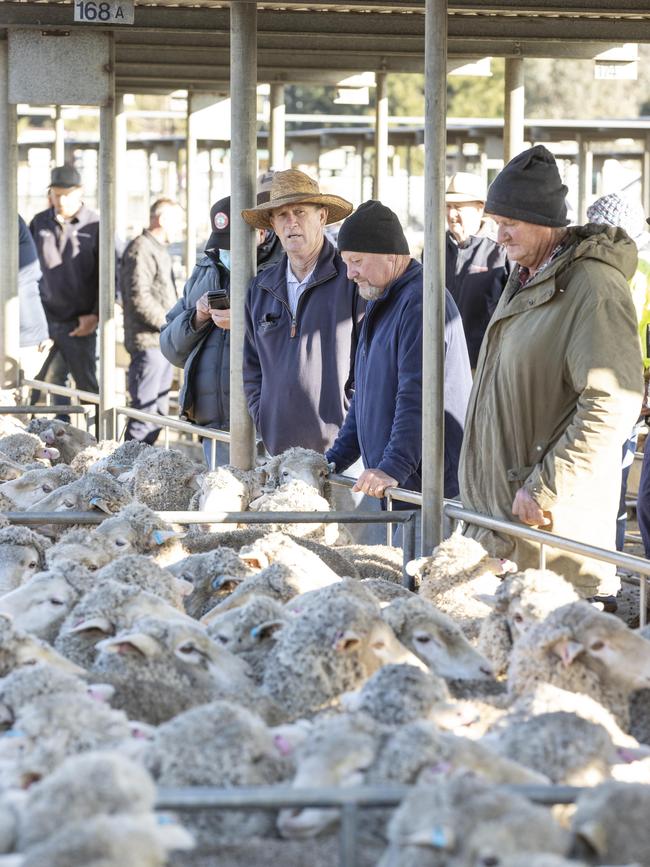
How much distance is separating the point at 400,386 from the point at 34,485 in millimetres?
1698

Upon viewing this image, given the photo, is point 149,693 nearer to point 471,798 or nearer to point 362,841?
point 362,841

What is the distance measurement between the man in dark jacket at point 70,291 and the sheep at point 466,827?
9370 mm

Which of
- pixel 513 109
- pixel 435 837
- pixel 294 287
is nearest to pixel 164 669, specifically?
pixel 435 837

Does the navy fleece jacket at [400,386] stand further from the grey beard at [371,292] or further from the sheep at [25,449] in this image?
the sheep at [25,449]

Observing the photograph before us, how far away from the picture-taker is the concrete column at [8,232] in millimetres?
9234

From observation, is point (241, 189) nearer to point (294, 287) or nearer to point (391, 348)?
point (294, 287)

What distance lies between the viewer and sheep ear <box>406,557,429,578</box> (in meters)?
4.64

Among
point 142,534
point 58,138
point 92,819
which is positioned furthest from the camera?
point 58,138

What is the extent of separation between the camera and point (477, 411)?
4.93 meters

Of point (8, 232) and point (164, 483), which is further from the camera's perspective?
point (8, 232)

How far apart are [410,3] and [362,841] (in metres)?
4.68

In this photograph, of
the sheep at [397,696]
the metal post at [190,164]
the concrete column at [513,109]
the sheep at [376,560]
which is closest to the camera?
the sheep at [397,696]

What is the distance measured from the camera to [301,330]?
6160 millimetres

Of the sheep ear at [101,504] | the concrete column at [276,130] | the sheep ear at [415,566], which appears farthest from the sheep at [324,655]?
the concrete column at [276,130]
